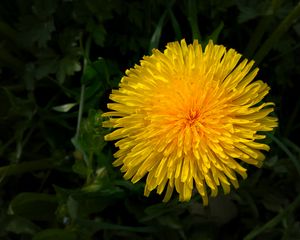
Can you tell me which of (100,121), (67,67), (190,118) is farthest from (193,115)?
(67,67)

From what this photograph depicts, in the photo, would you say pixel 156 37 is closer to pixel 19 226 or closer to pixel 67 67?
pixel 67 67

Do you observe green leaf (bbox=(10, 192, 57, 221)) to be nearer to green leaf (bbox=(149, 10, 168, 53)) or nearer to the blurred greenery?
the blurred greenery

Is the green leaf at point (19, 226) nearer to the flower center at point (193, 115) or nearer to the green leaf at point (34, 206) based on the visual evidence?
the green leaf at point (34, 206)

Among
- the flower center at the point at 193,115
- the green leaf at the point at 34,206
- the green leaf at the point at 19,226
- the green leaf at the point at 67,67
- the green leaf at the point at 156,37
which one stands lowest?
the green leaf at the point at 19,226

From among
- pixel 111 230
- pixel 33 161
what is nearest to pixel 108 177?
pixel 111 230

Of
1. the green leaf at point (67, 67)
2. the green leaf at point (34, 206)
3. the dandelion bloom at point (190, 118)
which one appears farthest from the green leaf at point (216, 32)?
the green leaf at point (34, 206)

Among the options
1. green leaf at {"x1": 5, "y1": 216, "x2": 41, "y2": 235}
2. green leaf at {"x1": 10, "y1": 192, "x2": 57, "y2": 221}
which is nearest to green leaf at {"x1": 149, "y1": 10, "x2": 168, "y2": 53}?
green leaf at {"x1": 10, "y1": 192, "x2": 57, "y2": 221}

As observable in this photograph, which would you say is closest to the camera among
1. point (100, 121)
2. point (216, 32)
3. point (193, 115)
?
point (193, 115)

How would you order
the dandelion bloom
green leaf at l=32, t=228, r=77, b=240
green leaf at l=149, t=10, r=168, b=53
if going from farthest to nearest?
green leaf at l=149, t=10, r=168, b=53 < green leaf at l=32, t=228, r=77, b=240 < the dandelion bloom
